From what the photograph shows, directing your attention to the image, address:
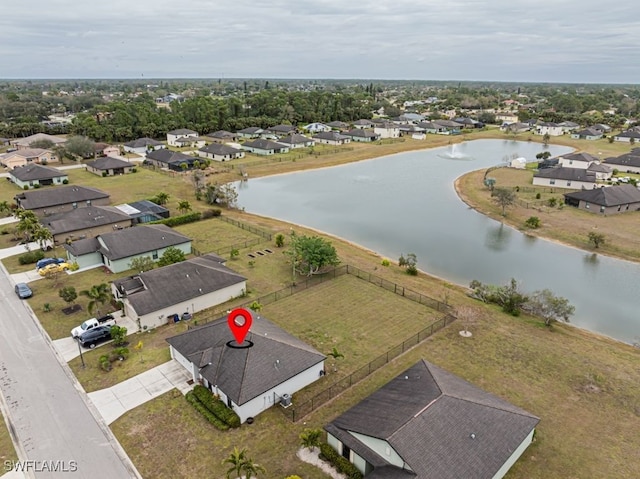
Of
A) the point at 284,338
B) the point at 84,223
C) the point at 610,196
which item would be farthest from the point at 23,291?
the point at 610,196

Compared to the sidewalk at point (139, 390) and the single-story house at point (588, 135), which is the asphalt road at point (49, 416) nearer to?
the sidewalk at point (139, 390)

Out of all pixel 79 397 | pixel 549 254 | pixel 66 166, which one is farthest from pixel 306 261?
pixel 66 166

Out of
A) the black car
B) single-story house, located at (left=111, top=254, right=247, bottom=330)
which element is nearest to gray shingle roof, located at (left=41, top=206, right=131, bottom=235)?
single-story house, located at (left=111, top=254, right=247, bottom=330)

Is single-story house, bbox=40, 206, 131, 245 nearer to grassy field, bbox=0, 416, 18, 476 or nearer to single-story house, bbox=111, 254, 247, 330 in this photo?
single-story house, bbox=111, 254, 247, 330

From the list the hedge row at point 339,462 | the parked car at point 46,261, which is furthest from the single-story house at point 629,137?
the parked car at point 46,261

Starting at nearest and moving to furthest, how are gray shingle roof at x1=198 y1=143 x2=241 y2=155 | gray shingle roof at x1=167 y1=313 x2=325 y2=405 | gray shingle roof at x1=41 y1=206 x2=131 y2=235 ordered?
gray shingle roof at x1=167 y1=313 x2=325 y2=405 → gray shingle roof at x1=41 y1=206 x2=131 y2=235 → gray shingle roof at x1=198 y1=143 x2=241 y2=155
